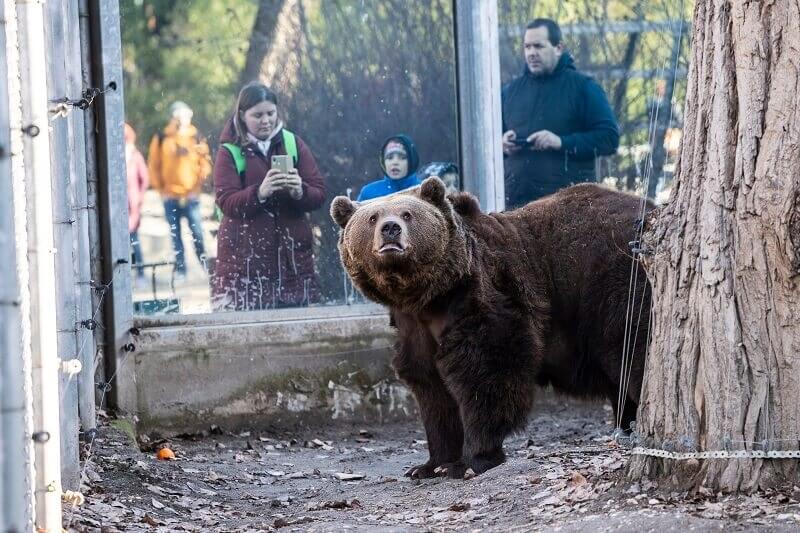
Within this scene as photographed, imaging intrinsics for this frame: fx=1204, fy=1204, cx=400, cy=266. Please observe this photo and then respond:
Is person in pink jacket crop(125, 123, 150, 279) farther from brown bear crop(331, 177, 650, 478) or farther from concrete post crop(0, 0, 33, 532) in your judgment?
concrete post crop(0, 0, 33, 532)

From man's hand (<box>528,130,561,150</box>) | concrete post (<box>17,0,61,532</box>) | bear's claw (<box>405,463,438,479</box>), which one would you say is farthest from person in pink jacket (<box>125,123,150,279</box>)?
concrete post (<box>17,0,61,532</box>)

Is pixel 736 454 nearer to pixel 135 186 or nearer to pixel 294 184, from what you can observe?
pixel 294 184

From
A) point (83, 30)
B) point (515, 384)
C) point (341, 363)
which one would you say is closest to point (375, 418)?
point (341, 363)

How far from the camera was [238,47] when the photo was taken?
424 inches

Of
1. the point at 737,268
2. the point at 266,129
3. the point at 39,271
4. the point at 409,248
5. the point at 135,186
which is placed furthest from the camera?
the point at 266,129

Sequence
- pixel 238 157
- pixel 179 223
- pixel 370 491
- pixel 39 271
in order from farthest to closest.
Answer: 1. pixel 238 157
2. pixel 179 223
3. pixel 370 491
4. pixel 39 271

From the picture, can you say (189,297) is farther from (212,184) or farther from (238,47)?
(238,47)

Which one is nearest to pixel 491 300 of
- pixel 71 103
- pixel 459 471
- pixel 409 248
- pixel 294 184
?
pixel 409 248

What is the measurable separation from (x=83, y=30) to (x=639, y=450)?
6273 millimetres

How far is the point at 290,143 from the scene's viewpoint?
11.1 metres

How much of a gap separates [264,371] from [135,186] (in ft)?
6.52

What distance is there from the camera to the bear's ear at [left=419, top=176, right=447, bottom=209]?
8461mm

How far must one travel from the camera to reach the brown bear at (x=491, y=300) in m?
8.09

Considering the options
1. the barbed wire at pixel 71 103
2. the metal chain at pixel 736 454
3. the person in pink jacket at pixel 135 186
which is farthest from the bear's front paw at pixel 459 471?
the person in pink jacket at pixel 135 186
